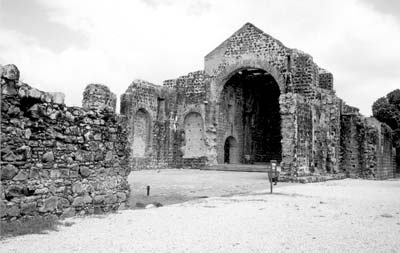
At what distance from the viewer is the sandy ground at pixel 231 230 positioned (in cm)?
448

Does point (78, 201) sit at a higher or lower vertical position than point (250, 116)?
lower

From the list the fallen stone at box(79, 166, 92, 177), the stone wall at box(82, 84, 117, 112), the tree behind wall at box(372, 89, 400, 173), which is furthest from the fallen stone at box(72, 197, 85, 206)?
the tree behind wall at box(372, 89, 400, 173)

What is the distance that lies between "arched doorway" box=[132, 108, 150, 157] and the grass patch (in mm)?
15433

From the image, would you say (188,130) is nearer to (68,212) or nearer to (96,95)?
(96,95)

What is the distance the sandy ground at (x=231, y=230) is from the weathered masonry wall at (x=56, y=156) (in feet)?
1.45

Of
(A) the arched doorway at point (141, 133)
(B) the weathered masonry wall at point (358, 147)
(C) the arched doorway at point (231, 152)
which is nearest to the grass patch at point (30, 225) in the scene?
(A) the arched doorway at point (141, 133)

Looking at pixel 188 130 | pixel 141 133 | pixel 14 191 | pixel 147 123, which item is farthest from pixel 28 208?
pixel 188 130

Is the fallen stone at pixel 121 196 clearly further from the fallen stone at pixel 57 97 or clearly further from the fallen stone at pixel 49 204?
the fallen stone at pixel 57 97

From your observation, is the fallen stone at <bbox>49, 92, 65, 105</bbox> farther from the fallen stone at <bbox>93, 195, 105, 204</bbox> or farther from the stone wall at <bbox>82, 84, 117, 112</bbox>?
the stone wall at <bbox>82, 84, 117, 112</bbox>

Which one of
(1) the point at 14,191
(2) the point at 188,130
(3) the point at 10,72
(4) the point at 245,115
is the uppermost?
(4) the point at 245,115

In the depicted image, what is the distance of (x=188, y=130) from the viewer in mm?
23266

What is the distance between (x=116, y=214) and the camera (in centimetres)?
655

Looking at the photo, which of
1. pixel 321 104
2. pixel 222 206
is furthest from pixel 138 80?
pixel 222 206

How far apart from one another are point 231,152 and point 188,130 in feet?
12.2
